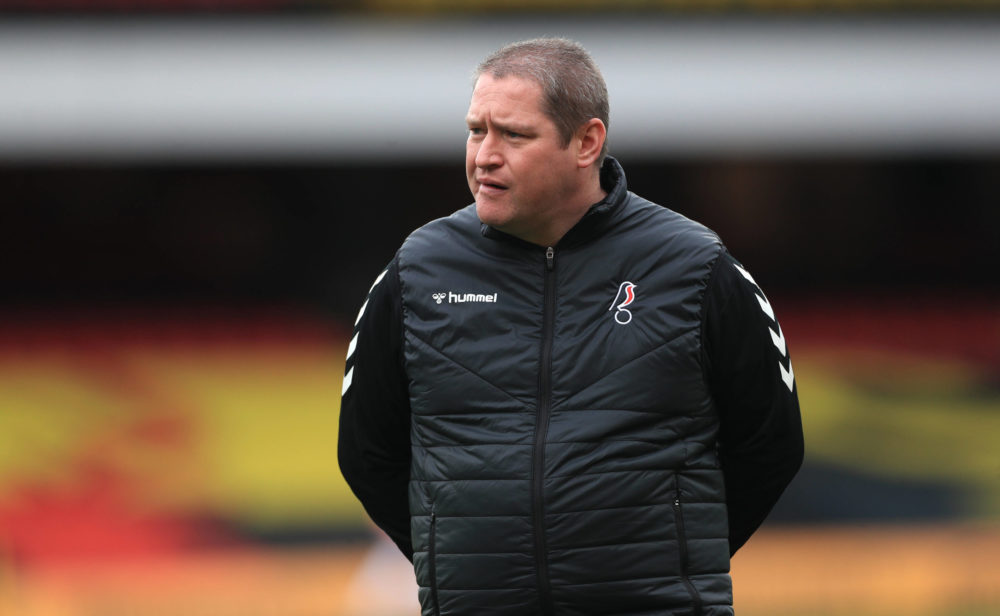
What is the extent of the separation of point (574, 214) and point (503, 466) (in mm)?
438

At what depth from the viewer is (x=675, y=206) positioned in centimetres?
960

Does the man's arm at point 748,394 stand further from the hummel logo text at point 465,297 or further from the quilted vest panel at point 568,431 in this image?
the hummel logo text at point 465,297

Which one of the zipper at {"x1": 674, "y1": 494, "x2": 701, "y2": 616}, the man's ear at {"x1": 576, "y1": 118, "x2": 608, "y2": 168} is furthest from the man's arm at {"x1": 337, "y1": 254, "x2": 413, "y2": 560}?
the zipper at {"x1": 674, "y1": 494, "x2": 701, "y2": 616}

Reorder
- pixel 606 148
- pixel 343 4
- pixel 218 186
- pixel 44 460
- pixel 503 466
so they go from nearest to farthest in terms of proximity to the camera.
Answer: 1. pixel 503 466
2. pixel 606 148
3. pixel 343 4
4. pixel 44 460
5. pixel 218 186

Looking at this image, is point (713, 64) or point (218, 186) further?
point (218, 186)

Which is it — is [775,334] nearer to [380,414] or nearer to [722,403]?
[722,403]

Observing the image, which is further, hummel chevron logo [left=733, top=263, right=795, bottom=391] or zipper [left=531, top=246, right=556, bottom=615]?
hummel chevron logo [left=733, top=263, right=795, bottom=391]

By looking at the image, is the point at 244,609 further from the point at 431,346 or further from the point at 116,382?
the point at 431,346

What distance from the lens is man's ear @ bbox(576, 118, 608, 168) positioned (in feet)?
8.27

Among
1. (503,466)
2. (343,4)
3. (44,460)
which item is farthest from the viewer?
(44,460)

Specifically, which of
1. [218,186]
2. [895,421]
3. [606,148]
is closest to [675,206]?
[895,421]

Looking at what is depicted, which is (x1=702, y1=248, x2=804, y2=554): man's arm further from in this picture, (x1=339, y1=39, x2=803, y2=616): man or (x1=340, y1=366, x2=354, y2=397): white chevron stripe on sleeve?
(x1=340, y1=366, x2=354, y2=397): white chevron stripe on sleeve

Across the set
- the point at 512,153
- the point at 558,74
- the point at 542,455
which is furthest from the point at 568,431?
the point at 558,74

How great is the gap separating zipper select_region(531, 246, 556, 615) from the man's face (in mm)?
160
